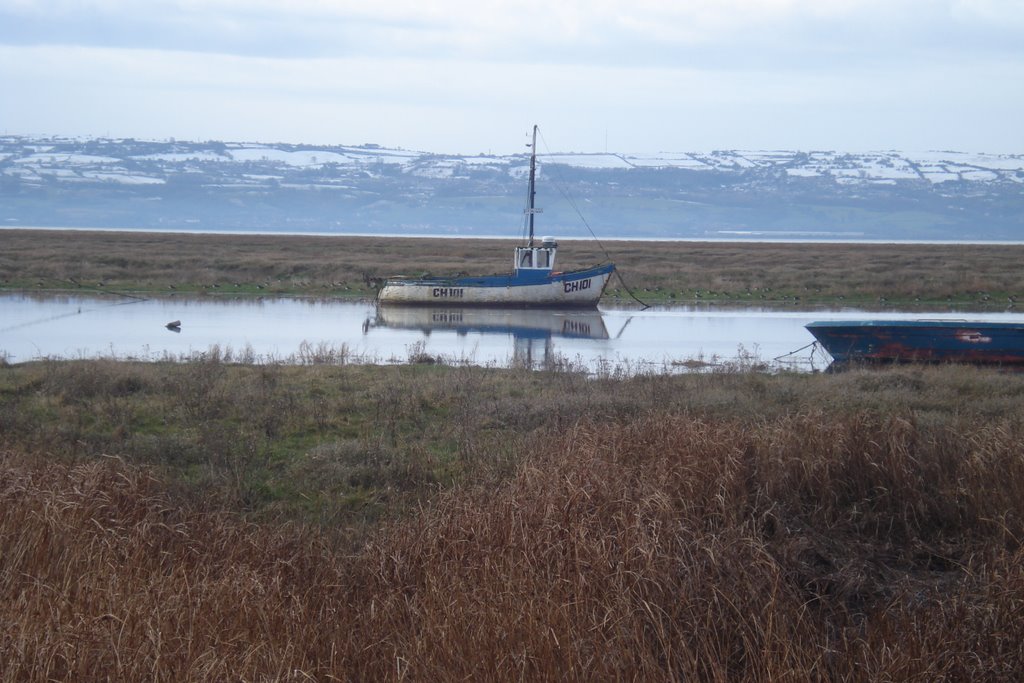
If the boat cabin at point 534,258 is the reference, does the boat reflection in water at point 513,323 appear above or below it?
below

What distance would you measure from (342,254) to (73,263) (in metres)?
20.2

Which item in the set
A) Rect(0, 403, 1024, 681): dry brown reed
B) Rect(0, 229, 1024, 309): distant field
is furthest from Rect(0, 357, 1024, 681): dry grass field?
Rect(0, 229, 1024, 309): distant field

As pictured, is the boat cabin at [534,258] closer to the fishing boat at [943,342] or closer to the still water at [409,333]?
the still water at [409,333]

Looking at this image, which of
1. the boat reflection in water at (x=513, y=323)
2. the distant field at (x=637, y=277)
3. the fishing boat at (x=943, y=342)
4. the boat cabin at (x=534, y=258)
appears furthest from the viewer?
the distant field at (x=637, y=277)

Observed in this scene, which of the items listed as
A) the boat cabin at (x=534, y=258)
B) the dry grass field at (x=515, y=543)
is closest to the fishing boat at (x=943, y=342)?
the dry grass field at (x=515, y=543)

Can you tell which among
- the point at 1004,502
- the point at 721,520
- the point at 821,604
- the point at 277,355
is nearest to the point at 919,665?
the point at 821,604

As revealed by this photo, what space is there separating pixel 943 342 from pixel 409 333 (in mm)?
13285

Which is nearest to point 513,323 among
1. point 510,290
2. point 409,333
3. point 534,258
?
point 409,333

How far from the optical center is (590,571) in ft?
24.1

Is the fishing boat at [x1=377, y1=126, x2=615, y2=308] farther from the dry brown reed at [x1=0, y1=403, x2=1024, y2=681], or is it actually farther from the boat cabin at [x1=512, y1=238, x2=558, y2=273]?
the dry brown reed at [x1=0, y1=403, x2=1024, y2=681]

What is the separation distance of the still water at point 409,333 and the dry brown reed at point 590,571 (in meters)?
7.82

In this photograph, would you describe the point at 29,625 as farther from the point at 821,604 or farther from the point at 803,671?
the point at 821,604

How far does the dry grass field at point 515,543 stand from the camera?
629 cm

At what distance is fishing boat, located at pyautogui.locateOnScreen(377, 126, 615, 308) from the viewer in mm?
35500
